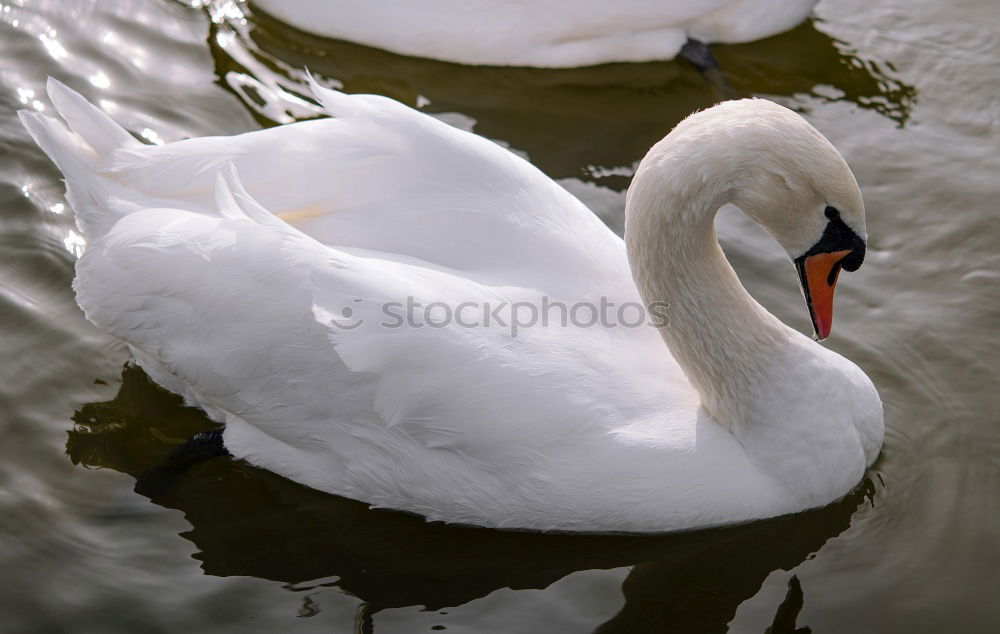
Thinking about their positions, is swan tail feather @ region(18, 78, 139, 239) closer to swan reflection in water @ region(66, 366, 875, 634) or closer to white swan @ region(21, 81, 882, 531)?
white swan @ region(21, 81, 882, 531)

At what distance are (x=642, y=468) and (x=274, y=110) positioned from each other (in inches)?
150

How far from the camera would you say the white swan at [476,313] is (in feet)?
15.1

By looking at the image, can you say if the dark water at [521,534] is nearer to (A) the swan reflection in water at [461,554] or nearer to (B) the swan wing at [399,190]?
(A) the swan reflection in water at [461,554]

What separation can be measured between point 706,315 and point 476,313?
0.91 meters

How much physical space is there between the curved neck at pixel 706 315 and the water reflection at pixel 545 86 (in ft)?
8.35

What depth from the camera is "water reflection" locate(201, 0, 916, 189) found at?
757 centimetres

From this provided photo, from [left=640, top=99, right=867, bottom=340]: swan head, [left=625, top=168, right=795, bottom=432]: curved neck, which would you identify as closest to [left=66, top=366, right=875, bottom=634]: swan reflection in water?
[left=625, top=168, right=795, bottom=432]: curved neck

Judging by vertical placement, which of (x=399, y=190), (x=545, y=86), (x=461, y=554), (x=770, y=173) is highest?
(x=545, y=86)

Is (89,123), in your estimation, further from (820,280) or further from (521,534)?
(820,280)

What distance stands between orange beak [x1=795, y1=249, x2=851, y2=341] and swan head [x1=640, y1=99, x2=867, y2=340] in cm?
2

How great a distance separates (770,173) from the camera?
4.53 metres

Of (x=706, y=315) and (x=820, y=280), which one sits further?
(x=706, y=315)

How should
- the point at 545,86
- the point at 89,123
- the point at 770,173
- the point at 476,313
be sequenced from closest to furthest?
the point at 770,173, the point at 476,313, the point at 89,123, the point at 545,86

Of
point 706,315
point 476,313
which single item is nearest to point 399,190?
point 476,313
